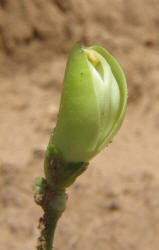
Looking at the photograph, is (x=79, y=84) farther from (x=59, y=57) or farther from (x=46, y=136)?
(x=59, y=57)

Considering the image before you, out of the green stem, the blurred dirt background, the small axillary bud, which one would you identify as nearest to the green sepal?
the green stem

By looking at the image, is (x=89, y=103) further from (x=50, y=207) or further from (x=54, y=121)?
(x=54, y=121)

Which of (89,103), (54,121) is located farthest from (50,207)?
(54,121)

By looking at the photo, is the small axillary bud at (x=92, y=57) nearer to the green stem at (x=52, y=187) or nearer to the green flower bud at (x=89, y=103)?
the green flower bud at (x=89, y=103)

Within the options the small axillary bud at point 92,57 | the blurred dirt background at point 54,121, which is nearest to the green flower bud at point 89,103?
the small axillary bud at point 92,57

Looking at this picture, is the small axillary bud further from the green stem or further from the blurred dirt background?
the blurred dirt background

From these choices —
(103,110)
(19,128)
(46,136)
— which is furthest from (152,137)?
(103,110)
